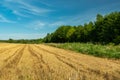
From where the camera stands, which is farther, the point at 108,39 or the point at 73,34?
the point at 73,34

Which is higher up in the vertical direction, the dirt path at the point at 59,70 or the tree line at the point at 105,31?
the tree line at the point at 105,31

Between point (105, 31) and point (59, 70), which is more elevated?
point (105, 31)

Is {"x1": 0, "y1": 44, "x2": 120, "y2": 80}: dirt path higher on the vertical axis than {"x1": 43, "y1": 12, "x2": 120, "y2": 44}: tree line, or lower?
lower

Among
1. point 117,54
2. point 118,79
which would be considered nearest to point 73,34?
point 117,54

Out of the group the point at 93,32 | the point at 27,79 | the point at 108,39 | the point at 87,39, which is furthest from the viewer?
the point at 87,39

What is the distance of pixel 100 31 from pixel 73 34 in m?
31.6

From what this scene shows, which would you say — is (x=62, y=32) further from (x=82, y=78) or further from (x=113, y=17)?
(x=82, y=78)

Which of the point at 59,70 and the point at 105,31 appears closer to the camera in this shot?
the point at 59,70

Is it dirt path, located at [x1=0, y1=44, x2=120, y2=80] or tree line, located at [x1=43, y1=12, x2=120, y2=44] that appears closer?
dirt path, located at [x1=0, y1=44, x2=120, y2=80]

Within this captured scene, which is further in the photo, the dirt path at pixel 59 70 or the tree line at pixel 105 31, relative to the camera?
the tree line at pixel 105 31

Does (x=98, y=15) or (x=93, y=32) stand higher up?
(x=98, y=15)

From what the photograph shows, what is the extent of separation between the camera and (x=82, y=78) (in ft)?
33.2

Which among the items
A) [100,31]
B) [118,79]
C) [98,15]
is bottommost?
[118,79]

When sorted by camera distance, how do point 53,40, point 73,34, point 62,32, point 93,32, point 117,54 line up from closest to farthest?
1. point 117,54
2. point 93,32
3. point 73,34
4. point 62,32
5. point 53,40
